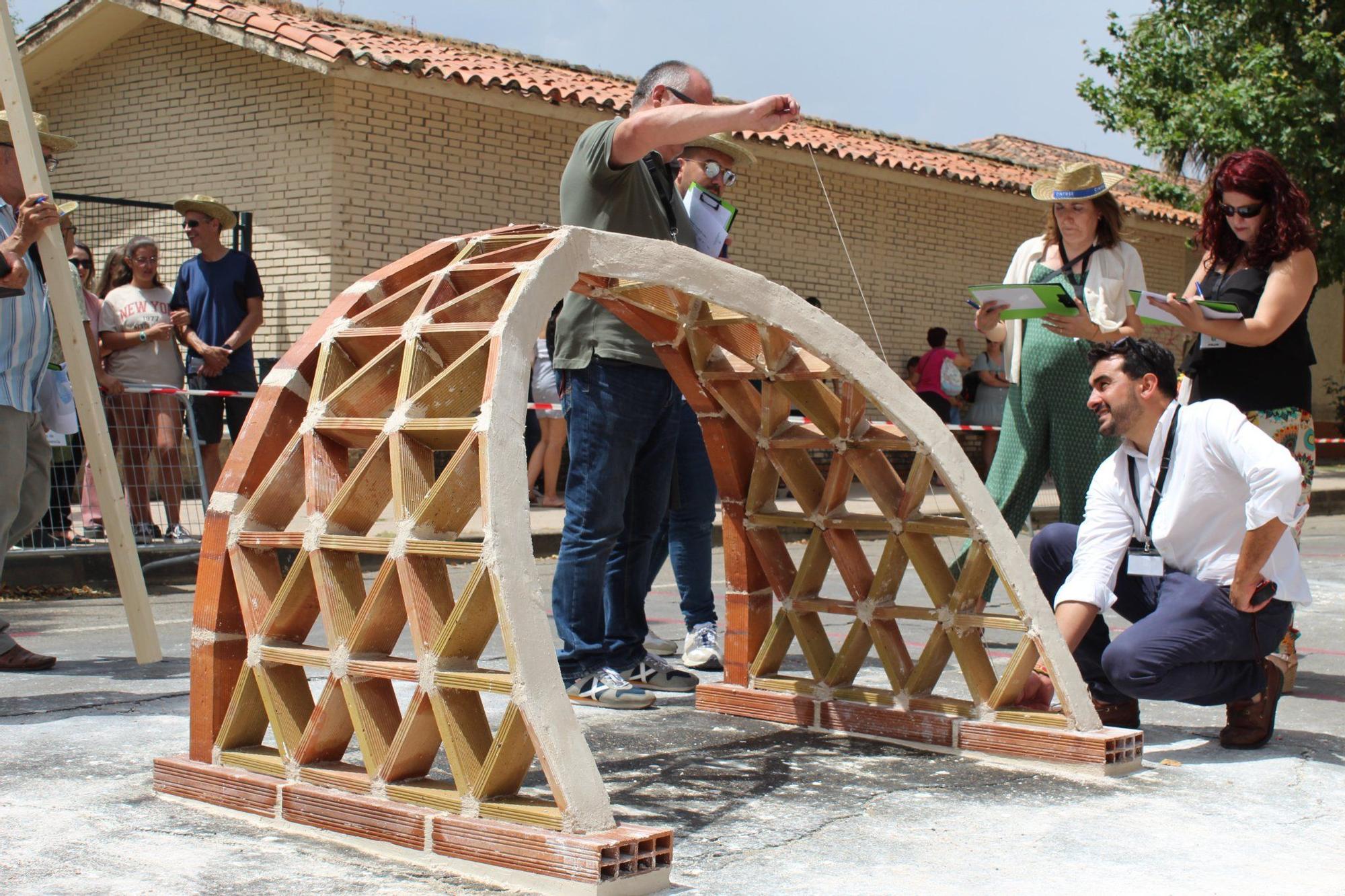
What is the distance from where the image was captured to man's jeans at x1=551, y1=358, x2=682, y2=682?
15.9ft

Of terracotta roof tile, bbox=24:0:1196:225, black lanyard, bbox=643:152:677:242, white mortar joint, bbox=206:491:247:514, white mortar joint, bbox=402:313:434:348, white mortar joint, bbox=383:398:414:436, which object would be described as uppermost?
terracotta roof tile, bbox=24:0:1196:225

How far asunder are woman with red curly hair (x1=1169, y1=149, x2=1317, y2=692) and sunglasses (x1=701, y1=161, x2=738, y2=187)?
1.82 meters

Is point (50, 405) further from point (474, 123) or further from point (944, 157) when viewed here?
point (944, 157)

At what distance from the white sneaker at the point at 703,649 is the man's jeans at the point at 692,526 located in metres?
0.04

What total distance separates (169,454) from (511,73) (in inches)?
298

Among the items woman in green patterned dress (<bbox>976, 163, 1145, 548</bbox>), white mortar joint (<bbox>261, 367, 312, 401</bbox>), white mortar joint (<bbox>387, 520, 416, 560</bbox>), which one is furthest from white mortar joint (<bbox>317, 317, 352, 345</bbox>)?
woman in green patterned dress (<bbox>976, 163, 1145, 548</bbox>)

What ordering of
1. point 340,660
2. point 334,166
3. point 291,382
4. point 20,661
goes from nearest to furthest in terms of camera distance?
1. point 340,660
2. point 291,382
3. point 20,661
4. point 334,166

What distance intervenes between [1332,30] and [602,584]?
17893mm

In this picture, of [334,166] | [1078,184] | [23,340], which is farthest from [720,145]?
[334,166]

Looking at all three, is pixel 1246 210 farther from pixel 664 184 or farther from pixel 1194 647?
pixel 664 184

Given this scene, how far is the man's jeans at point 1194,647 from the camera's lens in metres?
4.25

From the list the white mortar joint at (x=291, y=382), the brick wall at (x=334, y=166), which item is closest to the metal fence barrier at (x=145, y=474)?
the brick wall at (x=334, y=166)

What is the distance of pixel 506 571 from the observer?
3031 millimetres

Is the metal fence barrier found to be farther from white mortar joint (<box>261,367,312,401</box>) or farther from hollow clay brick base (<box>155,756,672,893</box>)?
hollow clay brick base (<box>155,756,672,893</box>)
